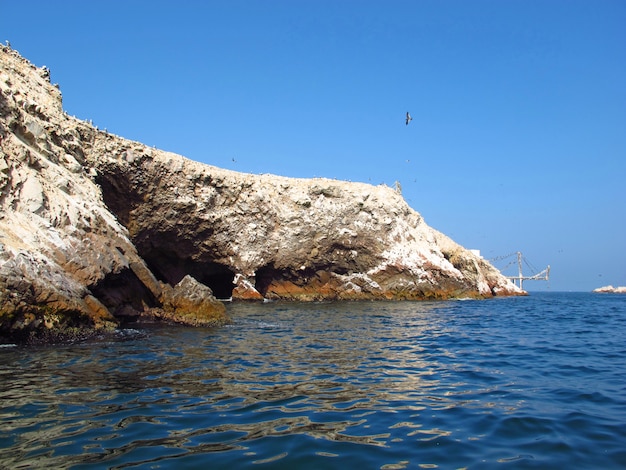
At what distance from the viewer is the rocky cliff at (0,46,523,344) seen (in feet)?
50.3

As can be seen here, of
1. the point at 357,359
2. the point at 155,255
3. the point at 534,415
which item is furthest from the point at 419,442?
the point at 155,255

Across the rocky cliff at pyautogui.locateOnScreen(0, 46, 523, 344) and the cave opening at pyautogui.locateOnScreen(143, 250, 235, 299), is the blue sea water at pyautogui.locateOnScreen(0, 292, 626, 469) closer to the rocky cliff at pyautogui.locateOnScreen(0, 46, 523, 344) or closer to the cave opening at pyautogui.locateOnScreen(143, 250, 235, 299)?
the rocky cliff at pyautogui.locateOnScreen(0, 46, 523, 344)

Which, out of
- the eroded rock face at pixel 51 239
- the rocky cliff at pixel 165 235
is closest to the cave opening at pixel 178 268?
the rocky cliff at pixel 165 235

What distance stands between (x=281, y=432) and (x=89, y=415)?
2896mm

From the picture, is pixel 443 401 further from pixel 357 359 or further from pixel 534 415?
pixel 357 359

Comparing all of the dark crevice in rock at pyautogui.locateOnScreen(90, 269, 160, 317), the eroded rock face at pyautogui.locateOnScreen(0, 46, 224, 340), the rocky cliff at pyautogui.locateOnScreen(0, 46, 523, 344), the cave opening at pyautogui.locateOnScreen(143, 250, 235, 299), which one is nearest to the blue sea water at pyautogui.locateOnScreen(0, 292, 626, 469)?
the eroded rock face at pyautogui.locateOnScreen(0, 46, 224, 340)

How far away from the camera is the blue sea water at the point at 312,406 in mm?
5158

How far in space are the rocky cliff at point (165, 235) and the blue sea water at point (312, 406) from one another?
3.28 metres

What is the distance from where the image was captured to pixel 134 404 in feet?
23.5

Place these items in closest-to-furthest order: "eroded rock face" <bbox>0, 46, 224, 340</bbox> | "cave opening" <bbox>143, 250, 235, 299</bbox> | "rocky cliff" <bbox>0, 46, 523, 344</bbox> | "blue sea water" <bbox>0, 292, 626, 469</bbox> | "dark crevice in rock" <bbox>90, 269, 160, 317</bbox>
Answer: "blue sea water" <bbox>0, 292, 626, 469</bbox>
"eroded rock face" <bbox>0, 46, 224, 340</bbox>
"rocky cliff" <bbox>0, 46, 523, 344</bbox>
"dark crevice in rock" <bbox>90, 269, 160, 317</bbox>
"cave opening" <bbox>143, 250, 235, 299</bbox>

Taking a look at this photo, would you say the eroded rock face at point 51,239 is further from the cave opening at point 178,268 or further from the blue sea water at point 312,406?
the cave opening at point 178,268

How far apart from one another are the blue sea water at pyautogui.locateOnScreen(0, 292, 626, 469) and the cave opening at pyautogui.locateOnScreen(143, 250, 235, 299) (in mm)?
26985

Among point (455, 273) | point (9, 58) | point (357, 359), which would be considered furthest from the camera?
point (455, 273)

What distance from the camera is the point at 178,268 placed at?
4112cm
